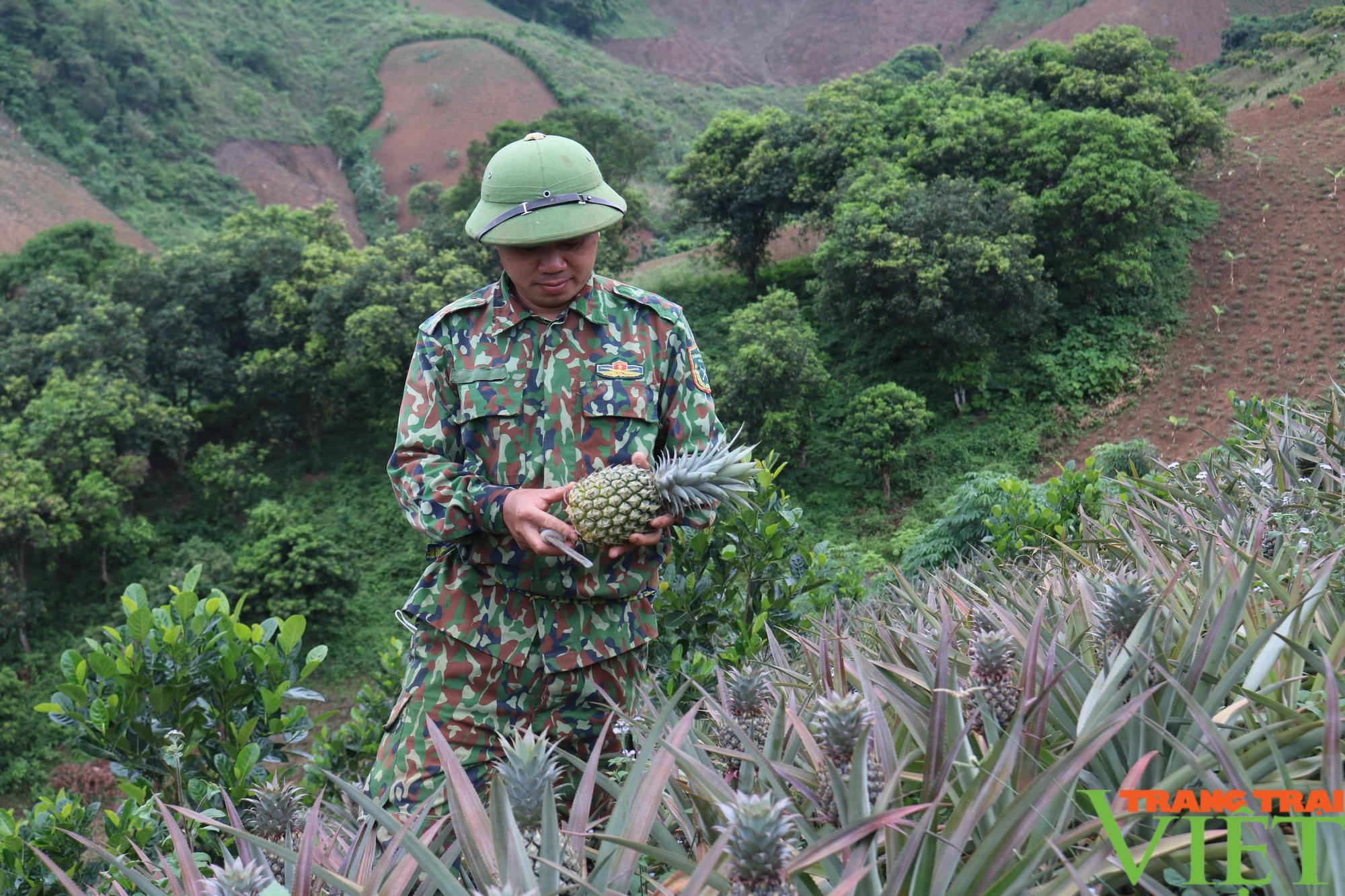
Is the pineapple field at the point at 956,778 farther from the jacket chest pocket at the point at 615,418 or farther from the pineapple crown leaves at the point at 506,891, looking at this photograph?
the jacket chest pocket at the point at 615,418

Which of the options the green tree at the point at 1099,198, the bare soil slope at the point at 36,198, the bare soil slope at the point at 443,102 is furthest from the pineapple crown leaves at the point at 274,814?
the bare soil slope at the point at 443,102

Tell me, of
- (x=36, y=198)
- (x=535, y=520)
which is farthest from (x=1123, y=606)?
(x=36, y=198)

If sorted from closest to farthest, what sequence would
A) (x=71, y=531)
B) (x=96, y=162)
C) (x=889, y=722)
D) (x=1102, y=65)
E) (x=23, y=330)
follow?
(x=889, y=722) → (x=71, y=531) → (x=23, y=330) → (x=1102, y=65) → (x=96, y=162)

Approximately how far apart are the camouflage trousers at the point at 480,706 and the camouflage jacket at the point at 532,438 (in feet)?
0.19

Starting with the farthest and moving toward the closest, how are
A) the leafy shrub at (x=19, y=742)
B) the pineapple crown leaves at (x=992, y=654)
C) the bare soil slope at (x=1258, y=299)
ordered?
the bare soil slope at (x=1258, y=299), the leafy shrub at (x=19, y=742), the pineapple crown leaves at (x=992, y=654)

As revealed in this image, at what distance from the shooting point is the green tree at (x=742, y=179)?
23328mm

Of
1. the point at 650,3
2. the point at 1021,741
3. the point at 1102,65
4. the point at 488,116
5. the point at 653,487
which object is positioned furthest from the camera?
the point at 650,3

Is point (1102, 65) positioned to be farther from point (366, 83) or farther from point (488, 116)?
point (366, 83)

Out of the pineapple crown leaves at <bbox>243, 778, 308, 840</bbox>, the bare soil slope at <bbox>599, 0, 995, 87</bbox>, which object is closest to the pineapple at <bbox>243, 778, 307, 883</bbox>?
the pineapple crown leaves at <bbox>243, 778, 308, 840</bbox>

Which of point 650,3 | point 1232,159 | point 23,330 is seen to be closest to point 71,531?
point 23,330

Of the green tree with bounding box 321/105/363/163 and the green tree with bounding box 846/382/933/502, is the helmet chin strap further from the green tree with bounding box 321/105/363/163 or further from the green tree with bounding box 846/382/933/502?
the green tree with bounding box 321/105/363/163

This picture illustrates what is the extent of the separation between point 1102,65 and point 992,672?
81.8ft

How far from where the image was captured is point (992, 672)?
5.52ft

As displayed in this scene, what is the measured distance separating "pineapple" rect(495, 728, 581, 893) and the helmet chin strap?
1.32m
